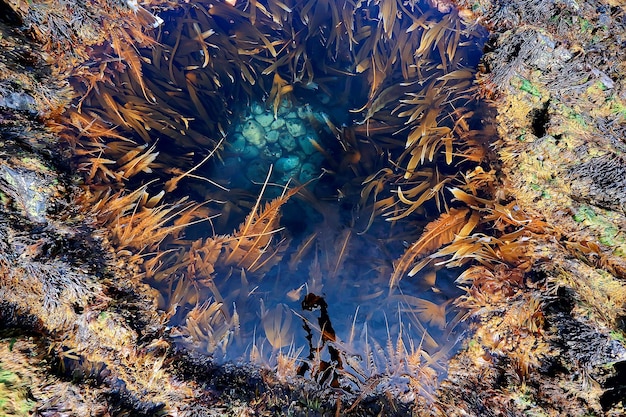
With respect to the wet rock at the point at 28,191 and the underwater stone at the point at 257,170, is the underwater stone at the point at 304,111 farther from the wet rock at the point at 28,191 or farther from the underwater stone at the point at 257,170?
the wet rock at the point at 28,191

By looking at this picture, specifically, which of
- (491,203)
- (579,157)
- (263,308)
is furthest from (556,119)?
(263,308)

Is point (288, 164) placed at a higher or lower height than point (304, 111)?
lower

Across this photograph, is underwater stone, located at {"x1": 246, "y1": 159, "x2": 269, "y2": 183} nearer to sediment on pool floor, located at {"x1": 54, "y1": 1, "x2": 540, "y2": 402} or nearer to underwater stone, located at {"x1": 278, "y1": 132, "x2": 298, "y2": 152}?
sediment on pool floor, located at {"x1": 54, "y1": 1, "x2": 540, "y2": 402}

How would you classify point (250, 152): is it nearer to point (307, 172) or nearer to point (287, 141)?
point (287, 141)

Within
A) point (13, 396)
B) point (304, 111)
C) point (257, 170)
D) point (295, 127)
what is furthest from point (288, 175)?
point (13, 396)

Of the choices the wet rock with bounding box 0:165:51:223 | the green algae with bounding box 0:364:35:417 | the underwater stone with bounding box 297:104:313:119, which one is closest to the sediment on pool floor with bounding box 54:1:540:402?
the underwater stone with bounding box 297:104:313:119
